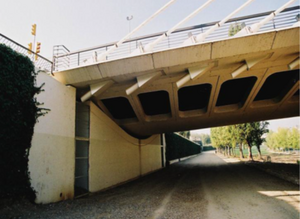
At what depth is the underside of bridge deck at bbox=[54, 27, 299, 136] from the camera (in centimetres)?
970

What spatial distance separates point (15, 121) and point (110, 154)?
762cm

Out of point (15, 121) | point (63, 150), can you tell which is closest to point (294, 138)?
point (63, 150)

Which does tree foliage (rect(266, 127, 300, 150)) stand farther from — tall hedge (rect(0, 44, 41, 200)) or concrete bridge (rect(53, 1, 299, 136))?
tall hedge (rect(0, 44, 41, 200))

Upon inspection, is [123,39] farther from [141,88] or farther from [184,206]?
[184,206]

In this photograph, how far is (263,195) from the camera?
944cm

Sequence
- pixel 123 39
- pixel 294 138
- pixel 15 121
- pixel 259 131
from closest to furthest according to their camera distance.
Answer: pixel 15 121, pixel 123 39, pixel 259 131, pixel 294 138

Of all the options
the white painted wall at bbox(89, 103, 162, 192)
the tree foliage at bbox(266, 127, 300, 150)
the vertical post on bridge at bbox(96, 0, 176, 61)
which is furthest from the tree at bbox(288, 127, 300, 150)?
the vertical post on bridge at bbox(96, 0, 176, 61)

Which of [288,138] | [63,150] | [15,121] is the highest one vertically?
[15,121]

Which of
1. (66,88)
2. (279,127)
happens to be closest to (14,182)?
(66,88)

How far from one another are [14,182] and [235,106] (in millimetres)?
15193

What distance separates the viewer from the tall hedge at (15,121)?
7.24 meters

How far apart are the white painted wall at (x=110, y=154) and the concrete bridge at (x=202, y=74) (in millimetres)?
1585

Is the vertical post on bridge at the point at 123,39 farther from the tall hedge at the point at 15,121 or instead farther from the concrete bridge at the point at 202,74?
the tall hedge at the point at 15,121

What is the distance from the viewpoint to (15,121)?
7625mm
